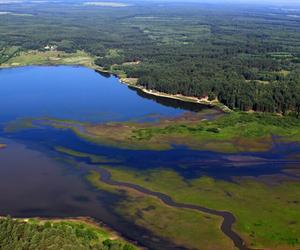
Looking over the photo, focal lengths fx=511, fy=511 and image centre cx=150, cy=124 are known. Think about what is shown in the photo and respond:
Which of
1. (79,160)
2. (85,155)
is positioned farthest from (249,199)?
(85,155)

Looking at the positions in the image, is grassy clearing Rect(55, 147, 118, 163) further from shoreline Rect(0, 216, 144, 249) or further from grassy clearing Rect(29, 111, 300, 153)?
shoreline Rect(0, 216, 144, 249)

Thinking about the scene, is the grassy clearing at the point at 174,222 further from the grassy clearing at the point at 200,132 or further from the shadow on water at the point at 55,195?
the grassy clearing at the point at 200,132

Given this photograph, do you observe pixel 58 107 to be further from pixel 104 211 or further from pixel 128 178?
pixel 104 211

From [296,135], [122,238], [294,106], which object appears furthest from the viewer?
[294,106]

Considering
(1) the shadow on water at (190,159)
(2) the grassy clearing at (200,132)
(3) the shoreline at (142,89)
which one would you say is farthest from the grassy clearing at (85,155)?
(3) the shoreline at (142,89)

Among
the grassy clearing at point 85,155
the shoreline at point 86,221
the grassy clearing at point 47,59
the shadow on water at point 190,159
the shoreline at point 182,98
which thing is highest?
the shoreline at point 86,221

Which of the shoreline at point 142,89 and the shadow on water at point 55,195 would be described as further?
the shoreline at point 142,89

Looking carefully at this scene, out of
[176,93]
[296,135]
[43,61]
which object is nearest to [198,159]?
[296,135]
